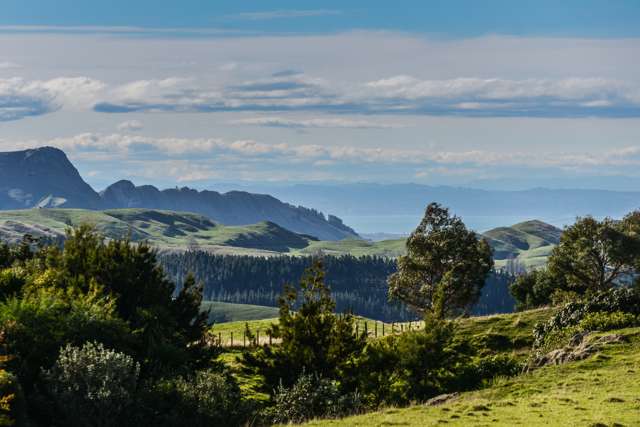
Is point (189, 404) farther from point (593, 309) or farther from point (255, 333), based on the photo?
point (255, 333)

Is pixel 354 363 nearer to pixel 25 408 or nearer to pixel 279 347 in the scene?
pixel 279 347

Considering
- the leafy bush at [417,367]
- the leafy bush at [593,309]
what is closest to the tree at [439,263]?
the leafy bush at [593,309]

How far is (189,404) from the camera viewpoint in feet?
126

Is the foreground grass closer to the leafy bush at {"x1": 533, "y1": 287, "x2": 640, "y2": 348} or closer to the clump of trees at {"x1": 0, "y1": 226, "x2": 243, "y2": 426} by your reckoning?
the clump of trees at {"x1": 0, "y1": 226, "x2": 243, "y2": 426}

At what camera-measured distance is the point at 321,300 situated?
49.8m

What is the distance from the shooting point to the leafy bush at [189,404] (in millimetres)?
37594

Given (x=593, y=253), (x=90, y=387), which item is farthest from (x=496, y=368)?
(x=593, y=253)

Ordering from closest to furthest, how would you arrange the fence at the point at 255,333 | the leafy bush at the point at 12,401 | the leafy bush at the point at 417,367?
the leafy bush at the point at 12,401, the leafy bush at the point at 417,367, the fence at the point at 255,333

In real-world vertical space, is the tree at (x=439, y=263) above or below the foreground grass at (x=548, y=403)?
above

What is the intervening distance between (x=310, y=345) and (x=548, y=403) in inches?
648

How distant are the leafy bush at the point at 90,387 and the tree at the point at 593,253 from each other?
8119cm

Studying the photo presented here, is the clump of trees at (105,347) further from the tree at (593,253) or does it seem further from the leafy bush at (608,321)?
the tree at (593,253)

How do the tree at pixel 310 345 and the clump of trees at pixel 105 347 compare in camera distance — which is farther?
the tree at pixel 310 345

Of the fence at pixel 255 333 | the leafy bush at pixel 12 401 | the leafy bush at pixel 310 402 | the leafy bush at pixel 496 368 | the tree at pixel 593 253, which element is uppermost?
the tree at pixel 593 253
